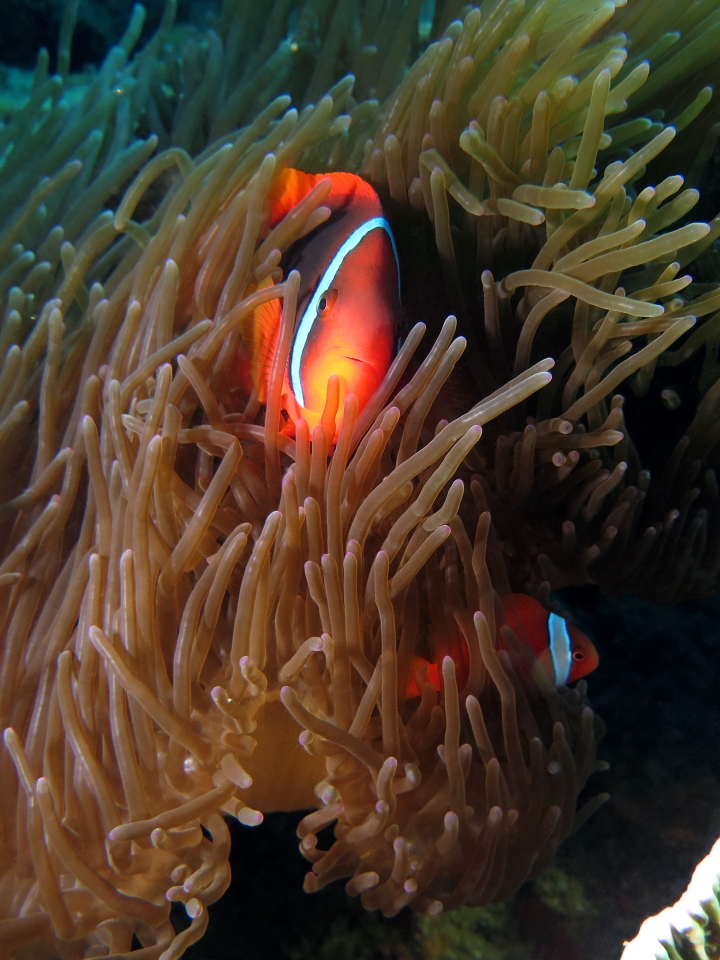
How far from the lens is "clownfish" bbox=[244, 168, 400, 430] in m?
1.04

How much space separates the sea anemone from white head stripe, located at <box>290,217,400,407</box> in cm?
6

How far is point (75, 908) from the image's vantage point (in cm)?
93

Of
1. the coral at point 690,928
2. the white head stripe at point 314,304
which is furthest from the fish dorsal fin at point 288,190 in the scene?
the coral at point 690,928

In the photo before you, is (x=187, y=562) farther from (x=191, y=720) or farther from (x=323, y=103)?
(x=323, y=103)

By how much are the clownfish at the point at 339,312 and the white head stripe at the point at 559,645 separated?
0.50m

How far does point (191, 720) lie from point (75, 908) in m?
0.29

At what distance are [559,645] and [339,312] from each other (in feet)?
2.18

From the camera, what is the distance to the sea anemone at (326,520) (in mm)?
935

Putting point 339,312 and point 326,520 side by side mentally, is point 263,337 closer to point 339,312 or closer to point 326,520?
point 339,312

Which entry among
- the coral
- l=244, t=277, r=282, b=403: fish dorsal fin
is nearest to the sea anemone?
l=244, t=277, r=282, b=403: fish dorsal fin

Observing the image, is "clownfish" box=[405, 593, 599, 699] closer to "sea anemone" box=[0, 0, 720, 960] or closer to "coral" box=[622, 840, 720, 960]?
"sea anemone" box=[0, 0, 720, 960]

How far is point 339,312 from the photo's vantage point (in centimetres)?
104

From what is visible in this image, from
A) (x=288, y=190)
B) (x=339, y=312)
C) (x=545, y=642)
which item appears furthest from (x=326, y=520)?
(x=288, y=190)

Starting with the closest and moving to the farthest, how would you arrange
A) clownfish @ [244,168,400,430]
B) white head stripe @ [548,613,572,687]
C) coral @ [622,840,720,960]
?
1. coral @ [622,840,720,960]
2. clownfish @ [244,168,400,430]
3. white head stripe @ [548,613,572,687]
